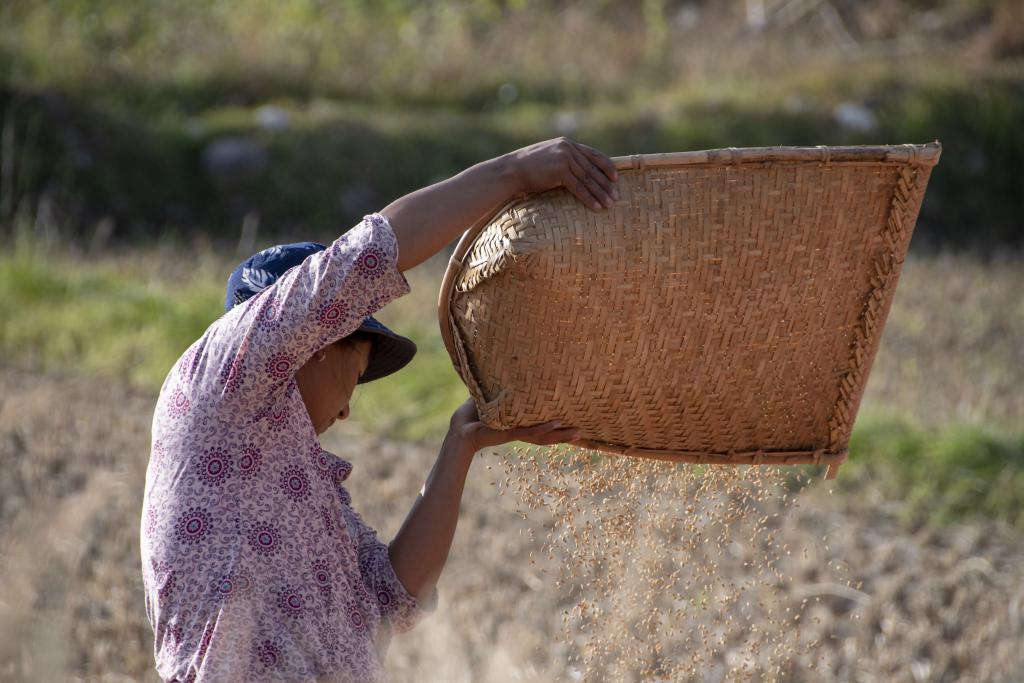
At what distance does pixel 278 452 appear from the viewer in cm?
176

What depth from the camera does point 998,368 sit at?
19.3 feet

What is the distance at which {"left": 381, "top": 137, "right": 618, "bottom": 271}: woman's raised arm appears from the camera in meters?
1.68

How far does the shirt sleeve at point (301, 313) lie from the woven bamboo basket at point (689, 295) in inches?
9.9

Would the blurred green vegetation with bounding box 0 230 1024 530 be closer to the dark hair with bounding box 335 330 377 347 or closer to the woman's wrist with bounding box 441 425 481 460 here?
the woman's wrist with bounding box 441 425 481 460

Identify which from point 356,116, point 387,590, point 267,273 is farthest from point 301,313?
point 356,116

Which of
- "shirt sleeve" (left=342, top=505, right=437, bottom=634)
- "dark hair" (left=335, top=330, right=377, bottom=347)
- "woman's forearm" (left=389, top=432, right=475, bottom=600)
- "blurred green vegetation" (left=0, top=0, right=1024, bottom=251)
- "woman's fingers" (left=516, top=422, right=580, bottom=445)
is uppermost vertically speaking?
"dark hair" (left=335, top=330, right=377, bottom=347)

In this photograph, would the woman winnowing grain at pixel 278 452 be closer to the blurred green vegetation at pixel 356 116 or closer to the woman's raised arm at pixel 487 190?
the woman's raised arm at pixel 487 190

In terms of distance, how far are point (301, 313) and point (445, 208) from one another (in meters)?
0.26

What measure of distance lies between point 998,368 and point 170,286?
423cm

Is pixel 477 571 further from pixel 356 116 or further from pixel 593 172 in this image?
pixel 356 116

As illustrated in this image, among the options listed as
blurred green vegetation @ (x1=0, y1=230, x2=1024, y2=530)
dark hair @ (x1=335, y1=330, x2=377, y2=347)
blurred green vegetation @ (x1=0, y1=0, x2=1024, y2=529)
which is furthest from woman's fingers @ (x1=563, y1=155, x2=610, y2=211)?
blurred green vegetation @ (x1=0, y1=0, x2=1024, y2=529)

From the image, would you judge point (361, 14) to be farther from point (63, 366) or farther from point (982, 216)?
point (63, 366)

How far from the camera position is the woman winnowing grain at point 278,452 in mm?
1636

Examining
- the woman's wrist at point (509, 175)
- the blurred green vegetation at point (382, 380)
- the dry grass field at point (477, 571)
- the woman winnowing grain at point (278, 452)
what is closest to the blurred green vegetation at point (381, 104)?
the blurred green vegetation at point (382, 380)
